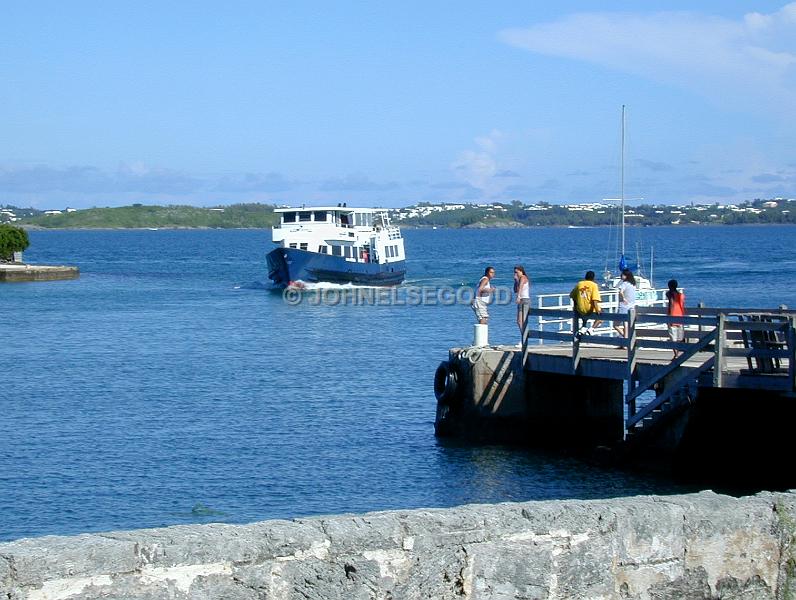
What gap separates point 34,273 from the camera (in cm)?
8094

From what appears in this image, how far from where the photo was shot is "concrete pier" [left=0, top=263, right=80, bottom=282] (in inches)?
3162

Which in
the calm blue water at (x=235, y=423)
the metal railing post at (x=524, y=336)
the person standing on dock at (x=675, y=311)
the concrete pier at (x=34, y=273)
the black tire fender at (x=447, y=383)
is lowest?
the calm blue water at (x=235, y=423)

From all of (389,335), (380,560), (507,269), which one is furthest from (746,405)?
(507,269)

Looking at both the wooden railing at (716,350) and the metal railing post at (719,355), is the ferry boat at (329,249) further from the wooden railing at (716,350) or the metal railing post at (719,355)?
the metal railing post at (719,355)

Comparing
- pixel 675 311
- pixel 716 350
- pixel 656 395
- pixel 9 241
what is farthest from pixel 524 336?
pixel 9 241

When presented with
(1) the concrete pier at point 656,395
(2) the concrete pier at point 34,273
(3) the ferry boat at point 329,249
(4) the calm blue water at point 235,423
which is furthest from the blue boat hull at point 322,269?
(1) the concrete pier at point 656,395

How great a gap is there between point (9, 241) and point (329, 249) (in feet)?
107

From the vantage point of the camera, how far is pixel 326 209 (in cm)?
6762

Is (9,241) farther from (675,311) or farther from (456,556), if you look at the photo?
(456,556)

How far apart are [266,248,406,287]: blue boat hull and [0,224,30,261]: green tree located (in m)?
27.7

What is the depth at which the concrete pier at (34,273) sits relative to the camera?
80312 mm

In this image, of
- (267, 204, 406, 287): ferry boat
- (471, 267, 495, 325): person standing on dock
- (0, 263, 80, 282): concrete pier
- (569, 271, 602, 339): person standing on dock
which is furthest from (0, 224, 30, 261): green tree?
(569, 271, 602, 339): person standing on dock

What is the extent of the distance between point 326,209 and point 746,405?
51.7 m

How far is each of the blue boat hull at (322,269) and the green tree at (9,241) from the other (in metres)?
27.7
